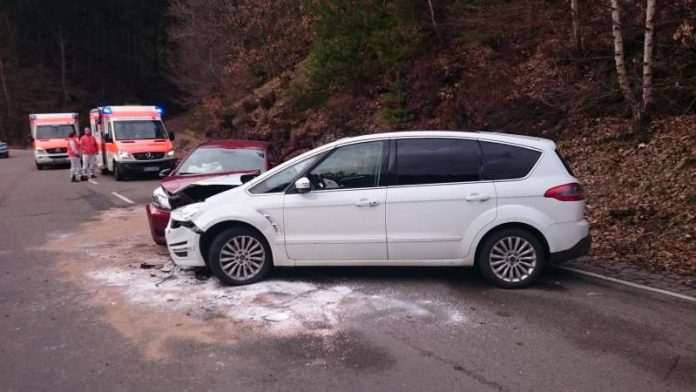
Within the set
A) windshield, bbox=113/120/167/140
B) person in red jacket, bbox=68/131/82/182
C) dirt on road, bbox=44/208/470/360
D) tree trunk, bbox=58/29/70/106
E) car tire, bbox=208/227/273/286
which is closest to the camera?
dirt on road, bbox=44/208/470/360

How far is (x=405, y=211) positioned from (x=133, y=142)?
16573 millimetres

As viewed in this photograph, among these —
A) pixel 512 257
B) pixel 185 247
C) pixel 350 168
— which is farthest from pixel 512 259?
pixel 185 247

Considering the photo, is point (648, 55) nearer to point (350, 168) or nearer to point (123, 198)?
point (350, 168)

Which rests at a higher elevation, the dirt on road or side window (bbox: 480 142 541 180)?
side window (bbox: 480 142 541 180)

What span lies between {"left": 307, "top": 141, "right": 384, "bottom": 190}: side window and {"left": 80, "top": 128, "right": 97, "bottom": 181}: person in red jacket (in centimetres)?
1680

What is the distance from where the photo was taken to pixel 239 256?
21.3 ft

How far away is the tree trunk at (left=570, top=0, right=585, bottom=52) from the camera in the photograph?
13398 millimetres

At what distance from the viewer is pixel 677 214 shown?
27.1 ft

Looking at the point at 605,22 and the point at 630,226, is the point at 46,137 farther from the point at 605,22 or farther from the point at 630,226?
the point at 630,226

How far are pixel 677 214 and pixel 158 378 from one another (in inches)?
283

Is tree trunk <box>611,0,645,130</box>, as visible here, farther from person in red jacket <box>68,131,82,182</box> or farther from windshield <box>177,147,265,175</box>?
person in red jacket <box>68,131,82,182</box>

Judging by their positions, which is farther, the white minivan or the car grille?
the car grille

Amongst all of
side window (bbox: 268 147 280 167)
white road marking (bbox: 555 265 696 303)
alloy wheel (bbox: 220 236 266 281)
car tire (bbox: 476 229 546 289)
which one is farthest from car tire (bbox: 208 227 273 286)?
side window (bbox: 268 147 280 167)

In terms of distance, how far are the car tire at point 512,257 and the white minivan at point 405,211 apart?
0.03 feet
